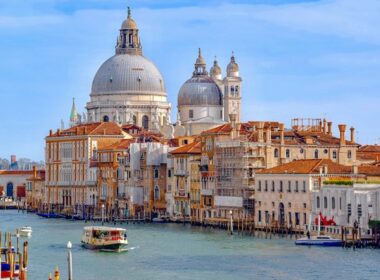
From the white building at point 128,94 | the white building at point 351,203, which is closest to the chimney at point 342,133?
the white building at point 351,203

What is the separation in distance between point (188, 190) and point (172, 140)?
7.32m

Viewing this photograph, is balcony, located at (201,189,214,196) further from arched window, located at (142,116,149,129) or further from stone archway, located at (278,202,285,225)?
arched window, located at (142,116,149,129)

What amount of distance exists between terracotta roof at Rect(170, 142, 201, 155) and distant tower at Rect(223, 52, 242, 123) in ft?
63.5

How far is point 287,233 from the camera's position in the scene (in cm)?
4903

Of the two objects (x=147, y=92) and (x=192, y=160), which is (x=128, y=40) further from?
(x=192, y=160)

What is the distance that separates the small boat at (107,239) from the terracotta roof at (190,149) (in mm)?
18187

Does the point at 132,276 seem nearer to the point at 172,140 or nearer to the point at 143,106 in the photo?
the point at 172,140

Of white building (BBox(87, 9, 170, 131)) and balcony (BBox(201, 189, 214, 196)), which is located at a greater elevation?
white building (BBox(87, 9, 170, 131))

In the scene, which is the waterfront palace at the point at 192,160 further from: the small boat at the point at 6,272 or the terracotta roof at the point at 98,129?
the small boat at the point at 6,272

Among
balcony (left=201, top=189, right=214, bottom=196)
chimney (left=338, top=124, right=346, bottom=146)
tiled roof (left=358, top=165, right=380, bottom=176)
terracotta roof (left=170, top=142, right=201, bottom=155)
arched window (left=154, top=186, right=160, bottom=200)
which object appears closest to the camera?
tiled roof (left=358, top=165, right=380, bottom=176)

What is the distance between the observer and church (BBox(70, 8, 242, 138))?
268 feet

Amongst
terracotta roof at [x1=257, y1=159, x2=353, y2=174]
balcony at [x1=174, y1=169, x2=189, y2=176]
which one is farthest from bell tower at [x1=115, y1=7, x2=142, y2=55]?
terracotta roof at [x1=257, y1=159, x2=353, y2=174]

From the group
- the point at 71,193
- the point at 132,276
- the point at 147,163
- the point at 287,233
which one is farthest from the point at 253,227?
the point at 71,193

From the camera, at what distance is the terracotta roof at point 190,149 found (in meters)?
61.3
